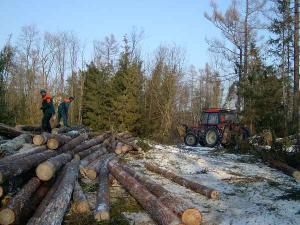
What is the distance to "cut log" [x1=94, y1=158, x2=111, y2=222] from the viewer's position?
6.84 meters

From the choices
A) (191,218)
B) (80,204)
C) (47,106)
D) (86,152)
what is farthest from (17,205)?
(47,106)

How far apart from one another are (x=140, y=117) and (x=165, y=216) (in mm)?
19911

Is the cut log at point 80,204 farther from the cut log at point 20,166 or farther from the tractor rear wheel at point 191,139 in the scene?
the tractor rear wheel at point 191,139

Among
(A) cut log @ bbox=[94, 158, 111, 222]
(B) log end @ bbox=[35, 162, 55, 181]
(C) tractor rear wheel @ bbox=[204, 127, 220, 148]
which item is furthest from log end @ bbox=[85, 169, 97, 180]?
(C) tractor rear wheel @ bbox=[204, 127, 220, 148]

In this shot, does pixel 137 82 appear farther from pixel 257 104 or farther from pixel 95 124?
pixel 257 104

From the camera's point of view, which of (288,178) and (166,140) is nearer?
(288,178)

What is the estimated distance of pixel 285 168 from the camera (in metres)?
12.7

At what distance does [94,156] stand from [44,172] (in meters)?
5.62

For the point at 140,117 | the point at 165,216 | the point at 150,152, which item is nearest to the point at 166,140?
the point at 140,117

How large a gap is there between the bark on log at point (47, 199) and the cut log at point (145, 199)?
4.77ft

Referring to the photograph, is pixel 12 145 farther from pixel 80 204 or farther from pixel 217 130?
pixel 217 130

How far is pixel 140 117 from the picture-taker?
2647 centimetres

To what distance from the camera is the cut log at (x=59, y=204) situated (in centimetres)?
598

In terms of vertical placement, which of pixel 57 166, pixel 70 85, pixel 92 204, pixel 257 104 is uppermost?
pixel 70 85
